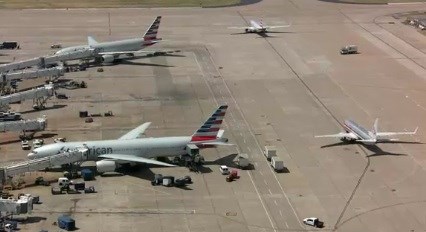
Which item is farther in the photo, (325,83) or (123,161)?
(325,83)

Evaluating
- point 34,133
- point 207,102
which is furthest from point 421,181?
point 34,133

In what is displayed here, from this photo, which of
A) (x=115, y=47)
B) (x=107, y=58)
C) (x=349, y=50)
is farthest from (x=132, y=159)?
(x=349, y=50)

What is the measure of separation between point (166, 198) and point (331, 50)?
90528 mm

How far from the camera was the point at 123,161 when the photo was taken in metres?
112

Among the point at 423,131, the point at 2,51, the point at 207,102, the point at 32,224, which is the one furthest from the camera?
the point at 2,51

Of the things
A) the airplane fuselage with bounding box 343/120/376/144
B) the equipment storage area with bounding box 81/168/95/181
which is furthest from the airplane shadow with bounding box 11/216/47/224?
the airplane fuselage with bounding box 343/120/376/144

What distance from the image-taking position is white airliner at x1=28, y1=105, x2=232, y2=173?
112m

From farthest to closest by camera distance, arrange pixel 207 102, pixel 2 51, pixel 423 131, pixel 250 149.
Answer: pixel 2 51, pixel 207 102, pixel 423 131, pixel 250 149

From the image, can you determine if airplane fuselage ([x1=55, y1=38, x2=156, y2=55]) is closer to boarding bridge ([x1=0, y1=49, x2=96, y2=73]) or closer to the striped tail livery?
boarding bridge ([x1=0, y1=49, x2=96, y2=73])

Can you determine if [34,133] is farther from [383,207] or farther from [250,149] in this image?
[383,207]

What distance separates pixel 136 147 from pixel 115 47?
6657 centimetres

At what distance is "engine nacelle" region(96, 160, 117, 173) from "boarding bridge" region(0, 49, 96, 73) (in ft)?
185

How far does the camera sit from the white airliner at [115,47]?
173750mm

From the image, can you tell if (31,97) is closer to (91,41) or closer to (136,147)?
(136,147)
